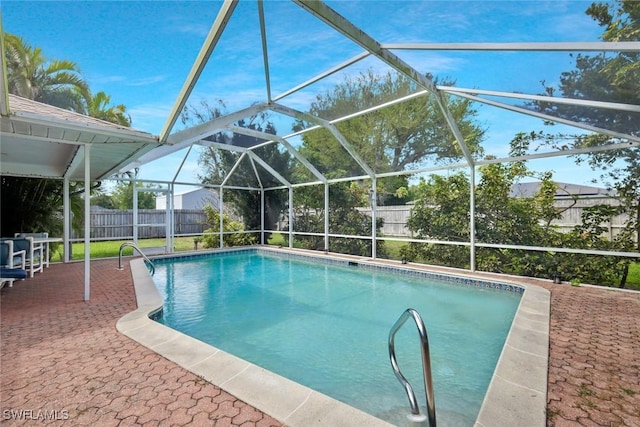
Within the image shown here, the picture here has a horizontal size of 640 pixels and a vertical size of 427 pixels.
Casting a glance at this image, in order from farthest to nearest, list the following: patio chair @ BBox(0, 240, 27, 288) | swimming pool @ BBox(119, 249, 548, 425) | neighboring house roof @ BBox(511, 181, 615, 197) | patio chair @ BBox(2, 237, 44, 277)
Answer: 1. neighboring house roof @ BBox(511, 181, 615, 197)
2. patio chair @ BBox(2, 237, 44, 277)
3. patio chair @ BBox(0, 240, 27, 288)
4. swimming pool @ BBox(119, 249, 548, 425)

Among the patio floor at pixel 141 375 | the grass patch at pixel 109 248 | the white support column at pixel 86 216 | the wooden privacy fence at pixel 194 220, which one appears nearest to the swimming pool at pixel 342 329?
the patio floor at pixel 141 375

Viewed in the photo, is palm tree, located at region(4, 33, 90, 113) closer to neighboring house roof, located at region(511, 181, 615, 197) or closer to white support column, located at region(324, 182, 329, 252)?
white support column, located at region(324, 182, 329, 252)

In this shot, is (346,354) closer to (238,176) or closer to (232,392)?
(232,392)

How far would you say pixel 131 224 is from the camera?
12586 millimetres

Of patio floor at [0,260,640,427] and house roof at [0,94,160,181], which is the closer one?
patio floor at [0,260,640,427]

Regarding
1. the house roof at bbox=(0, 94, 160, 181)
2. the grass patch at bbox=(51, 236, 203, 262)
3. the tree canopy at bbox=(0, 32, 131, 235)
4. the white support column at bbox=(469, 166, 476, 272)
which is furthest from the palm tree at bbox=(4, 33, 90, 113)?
the white support column at bbox=(469, 166, 476, 272)

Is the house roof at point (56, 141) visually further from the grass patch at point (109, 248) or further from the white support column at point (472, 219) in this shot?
the white support column at point (472, 219)

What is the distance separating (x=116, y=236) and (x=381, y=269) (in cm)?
1017

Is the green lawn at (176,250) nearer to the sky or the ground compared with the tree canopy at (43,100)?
nearer to the ground

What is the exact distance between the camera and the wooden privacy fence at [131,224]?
40.2 ft

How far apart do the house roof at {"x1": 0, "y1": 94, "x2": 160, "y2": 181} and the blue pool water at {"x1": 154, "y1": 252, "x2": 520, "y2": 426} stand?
3.21m

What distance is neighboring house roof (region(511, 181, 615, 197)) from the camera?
660 centimetres

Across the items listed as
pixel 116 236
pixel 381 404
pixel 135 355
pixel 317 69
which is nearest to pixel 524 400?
pixel 381 404

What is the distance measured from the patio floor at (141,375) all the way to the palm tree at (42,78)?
33.8ft
